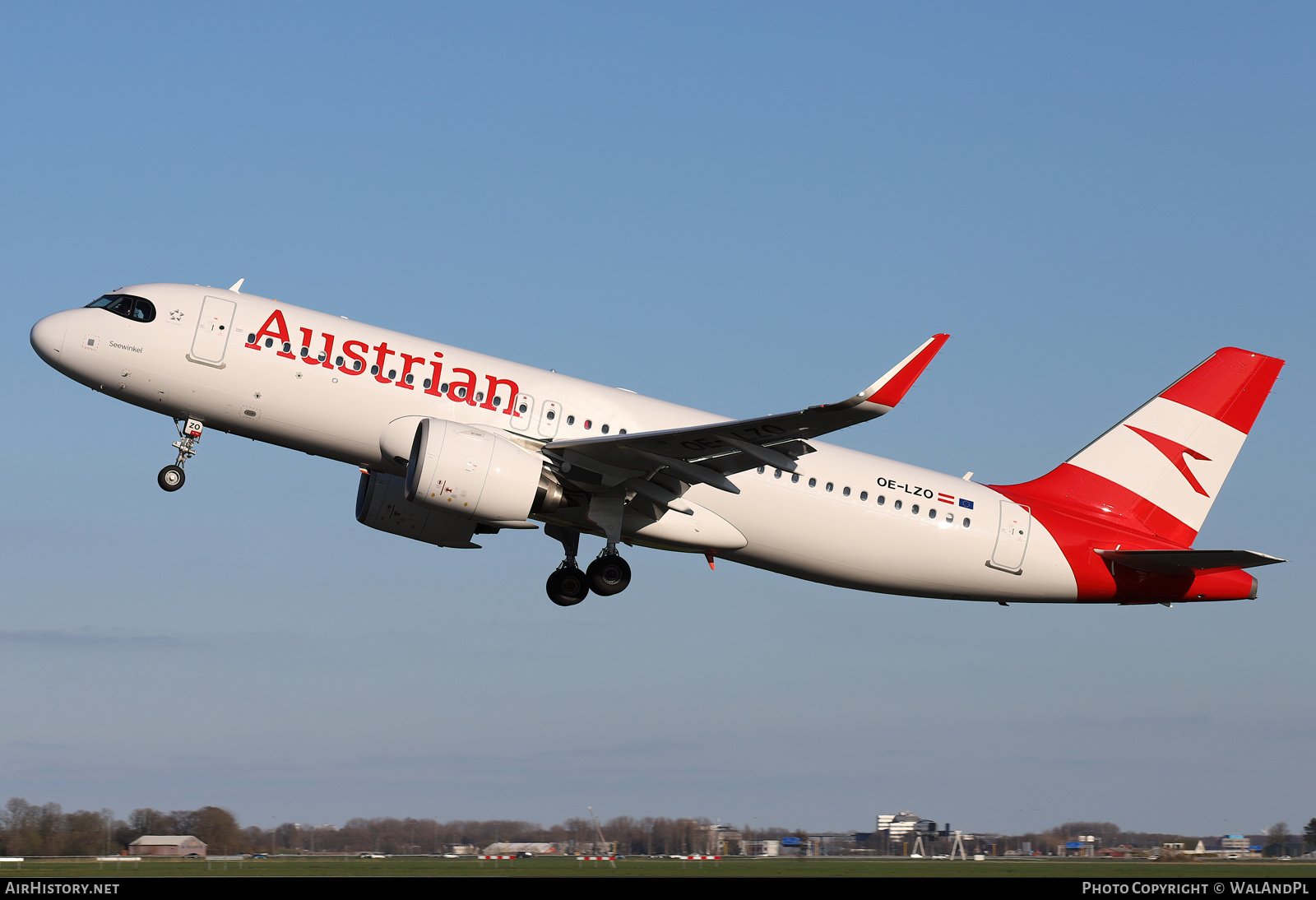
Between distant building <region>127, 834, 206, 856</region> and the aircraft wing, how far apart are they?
44.2ft

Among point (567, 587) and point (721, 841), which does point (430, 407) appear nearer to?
point (567, 587)

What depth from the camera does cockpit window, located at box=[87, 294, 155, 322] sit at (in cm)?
2547

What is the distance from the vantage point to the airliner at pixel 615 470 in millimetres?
24500

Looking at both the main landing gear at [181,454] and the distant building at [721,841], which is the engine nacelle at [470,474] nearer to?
the main landing gear at [181,454]

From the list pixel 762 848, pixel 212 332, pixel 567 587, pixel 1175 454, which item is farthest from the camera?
pixel 762 848

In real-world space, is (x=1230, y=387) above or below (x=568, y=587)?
above

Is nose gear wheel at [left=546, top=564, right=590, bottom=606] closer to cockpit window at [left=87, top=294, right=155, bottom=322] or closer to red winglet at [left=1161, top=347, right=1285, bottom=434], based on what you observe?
cockpit window at [left=87, top=294, right=155, bottom=322]

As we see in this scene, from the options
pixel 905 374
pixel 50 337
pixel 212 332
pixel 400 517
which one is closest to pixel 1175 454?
pixel 905 374

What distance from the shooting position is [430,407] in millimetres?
25328

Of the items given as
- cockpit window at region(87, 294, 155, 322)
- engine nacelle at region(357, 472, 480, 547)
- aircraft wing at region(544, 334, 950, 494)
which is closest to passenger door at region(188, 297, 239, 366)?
cockpit window at region(87, 294, 155, 322)

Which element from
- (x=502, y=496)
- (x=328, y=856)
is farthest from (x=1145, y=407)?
(x=328, y=856)

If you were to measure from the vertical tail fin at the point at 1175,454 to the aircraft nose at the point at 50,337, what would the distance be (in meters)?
21.9

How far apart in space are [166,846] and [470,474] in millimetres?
13910

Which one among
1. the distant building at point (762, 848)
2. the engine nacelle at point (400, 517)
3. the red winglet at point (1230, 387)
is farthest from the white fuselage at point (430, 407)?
the distant building at point (762, 848)
